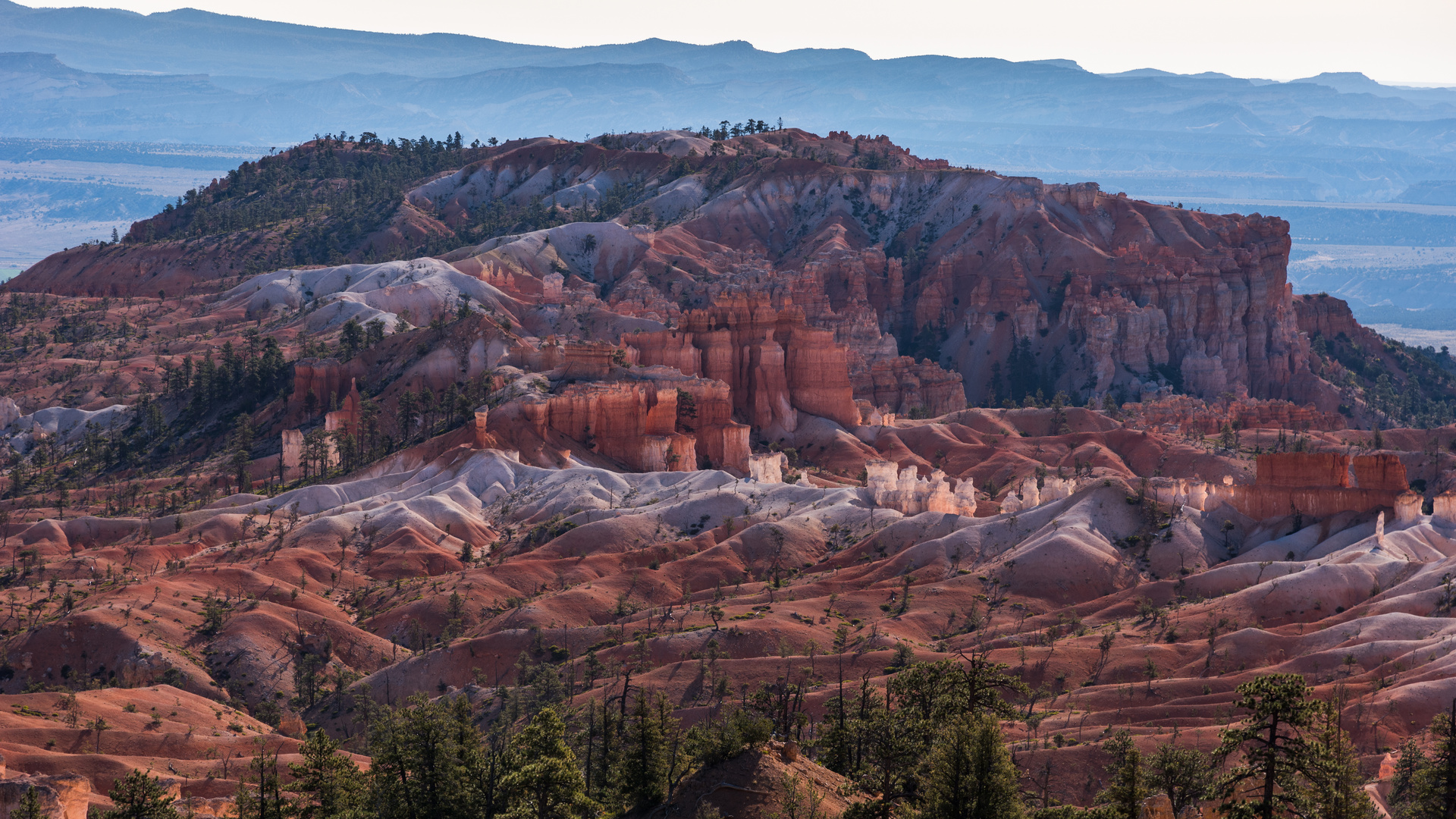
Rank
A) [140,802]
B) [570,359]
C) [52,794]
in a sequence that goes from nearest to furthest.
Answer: [140,802]
[52,794]
[570,359]

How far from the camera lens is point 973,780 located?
46906 mm

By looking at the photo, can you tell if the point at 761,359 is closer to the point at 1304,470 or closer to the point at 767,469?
the point at 767,469

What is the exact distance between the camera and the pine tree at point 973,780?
153 feet

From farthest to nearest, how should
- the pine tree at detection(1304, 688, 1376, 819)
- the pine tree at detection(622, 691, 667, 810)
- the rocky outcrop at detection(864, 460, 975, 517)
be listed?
1. the rocky outcrop at detection(864, 460, 975, 517)
2. the pine tree at detection(622, 691, 667, 810)
3. the pine tree at detection(1304, 688, 1376, 819)

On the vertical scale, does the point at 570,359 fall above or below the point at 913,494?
above

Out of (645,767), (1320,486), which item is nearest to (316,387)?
(1320,486)

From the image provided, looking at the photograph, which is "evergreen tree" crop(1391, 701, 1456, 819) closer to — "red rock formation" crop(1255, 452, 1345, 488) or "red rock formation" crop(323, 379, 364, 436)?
"red rock formation" crop(1255, 452, 1345, 488)

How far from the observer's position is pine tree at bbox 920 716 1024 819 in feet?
153

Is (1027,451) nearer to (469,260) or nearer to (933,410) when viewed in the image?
(933,410)

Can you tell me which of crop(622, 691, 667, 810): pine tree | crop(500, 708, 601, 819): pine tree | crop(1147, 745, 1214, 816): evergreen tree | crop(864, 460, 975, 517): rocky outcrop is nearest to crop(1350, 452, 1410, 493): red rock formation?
crop(864, 460, 975, 517): rocky outcrop

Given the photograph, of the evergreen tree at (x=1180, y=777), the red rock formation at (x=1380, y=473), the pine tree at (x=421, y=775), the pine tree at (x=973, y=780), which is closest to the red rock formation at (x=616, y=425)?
the red rock formation at (x=1380, y=473)

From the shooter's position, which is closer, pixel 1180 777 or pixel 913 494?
pixel 1180 777

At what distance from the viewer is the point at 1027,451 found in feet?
482

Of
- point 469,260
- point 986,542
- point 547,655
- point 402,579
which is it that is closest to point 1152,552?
point 986,542
